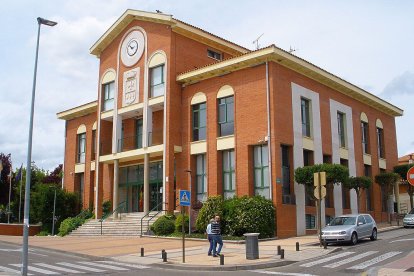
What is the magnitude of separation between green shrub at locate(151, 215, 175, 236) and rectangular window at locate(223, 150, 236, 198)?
377 centimetres

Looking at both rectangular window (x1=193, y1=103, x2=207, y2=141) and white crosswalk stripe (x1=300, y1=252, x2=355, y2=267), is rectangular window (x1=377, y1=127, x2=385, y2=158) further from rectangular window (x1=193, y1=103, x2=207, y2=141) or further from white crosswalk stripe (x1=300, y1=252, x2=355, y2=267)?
white crosswalk stripe (x1=300, y1=252, x2=355, y2=267)

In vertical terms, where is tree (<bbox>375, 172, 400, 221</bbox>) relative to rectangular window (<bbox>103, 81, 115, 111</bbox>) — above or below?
below

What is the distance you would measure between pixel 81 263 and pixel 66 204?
67.5 feet

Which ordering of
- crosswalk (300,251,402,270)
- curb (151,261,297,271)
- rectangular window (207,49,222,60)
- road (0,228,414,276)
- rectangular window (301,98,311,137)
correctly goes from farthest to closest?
rectangular window (207,49,222,60)
rectangular window (301,98,311,137)
curb (151,261,297,271)
crosswalk (300,251,402,270)
road (0,228,414,276)

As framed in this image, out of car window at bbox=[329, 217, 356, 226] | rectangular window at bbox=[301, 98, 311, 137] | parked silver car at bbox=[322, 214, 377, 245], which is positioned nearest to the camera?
parked silver car at bbox=[322, 214, 377, 245]

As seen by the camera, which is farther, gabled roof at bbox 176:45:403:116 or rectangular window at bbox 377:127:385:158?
rectangular window at bbox 377:127:385:158

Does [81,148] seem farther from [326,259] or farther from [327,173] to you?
[326,259]

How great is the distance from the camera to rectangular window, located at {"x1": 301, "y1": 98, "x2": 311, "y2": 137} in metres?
30.7

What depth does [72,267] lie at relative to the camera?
17.3 meters

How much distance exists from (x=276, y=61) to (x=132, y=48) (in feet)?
39.7

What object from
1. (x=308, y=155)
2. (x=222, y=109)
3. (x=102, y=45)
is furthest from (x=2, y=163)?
(x=308, y=155)

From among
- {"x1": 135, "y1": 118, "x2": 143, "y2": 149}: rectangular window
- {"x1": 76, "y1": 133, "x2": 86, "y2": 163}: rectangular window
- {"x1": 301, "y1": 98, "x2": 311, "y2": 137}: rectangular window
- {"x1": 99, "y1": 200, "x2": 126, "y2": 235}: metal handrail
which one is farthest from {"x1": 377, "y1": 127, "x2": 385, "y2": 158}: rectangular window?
{"x1": 76, "y1": 133, "x2": 86, "y2": 163}: rectangular window

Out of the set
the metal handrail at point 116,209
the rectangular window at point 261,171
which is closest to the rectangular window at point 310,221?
the rectangular window at point 261,171

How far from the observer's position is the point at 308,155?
101 ft
